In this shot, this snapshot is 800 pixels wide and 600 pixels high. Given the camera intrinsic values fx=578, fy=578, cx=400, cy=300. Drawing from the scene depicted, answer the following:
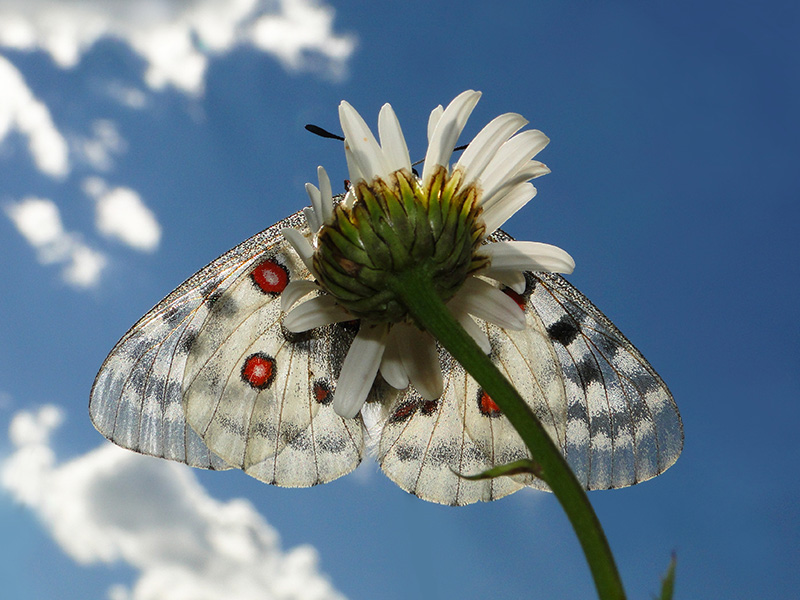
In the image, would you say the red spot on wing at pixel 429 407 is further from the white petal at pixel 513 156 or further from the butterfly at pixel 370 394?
the white petal at pixel 513 156

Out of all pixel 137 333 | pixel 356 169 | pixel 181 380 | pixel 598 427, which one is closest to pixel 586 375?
pixel 598 427

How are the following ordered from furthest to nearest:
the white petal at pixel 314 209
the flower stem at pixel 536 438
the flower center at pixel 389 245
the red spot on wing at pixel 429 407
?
the red spot on wing at pixel 429 407 < the white petal at pixel 314 209 < the flower center at pixel 389 245 < the flower stem at pixel 536 438

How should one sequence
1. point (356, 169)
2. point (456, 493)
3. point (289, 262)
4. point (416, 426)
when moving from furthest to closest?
point (456, 493) → point (416, 426) → point (289, 262) → point (356, 169)

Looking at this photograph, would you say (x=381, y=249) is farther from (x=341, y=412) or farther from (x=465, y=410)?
(x=465, y=410)

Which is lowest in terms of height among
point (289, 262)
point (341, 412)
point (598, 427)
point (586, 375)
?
point (341, 412)

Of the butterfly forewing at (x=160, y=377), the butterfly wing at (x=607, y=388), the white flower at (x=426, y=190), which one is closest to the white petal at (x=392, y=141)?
the white flower at (x=426, y=190)

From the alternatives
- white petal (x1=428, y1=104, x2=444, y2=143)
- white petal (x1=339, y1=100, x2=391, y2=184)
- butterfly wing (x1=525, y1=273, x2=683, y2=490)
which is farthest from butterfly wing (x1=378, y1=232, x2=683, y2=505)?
white petal (x1=339, y1=100, x2=391, y2=184)
